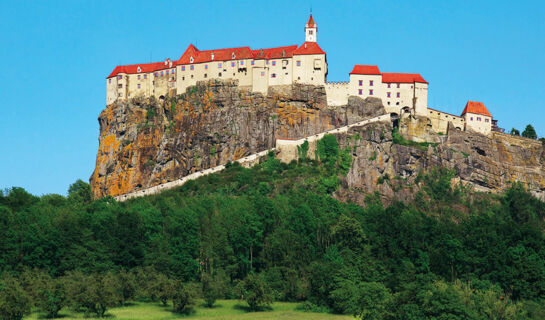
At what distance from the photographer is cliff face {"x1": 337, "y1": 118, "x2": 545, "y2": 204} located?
115m

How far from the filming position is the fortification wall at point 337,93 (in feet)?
411

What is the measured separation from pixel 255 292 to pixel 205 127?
162ft

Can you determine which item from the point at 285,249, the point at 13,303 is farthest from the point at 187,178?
the point at 13,303

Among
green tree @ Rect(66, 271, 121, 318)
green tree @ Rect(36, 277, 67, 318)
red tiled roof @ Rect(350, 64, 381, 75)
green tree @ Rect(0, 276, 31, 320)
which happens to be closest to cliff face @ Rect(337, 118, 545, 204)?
red tiled roof @ Rect(350, 64, 381, 75)

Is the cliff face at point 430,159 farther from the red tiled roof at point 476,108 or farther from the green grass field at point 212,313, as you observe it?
the green grass field at point 212,313

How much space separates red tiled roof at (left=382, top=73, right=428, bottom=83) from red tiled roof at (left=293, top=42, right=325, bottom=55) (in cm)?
1000

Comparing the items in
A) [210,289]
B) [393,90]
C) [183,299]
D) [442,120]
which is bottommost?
[183,299]

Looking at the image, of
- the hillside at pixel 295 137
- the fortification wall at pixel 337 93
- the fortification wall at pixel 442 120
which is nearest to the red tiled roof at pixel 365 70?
the fortification wall at pixel 337 93

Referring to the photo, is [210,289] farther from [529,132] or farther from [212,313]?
[529,132]

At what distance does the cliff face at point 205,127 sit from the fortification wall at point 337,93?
0.94 meters

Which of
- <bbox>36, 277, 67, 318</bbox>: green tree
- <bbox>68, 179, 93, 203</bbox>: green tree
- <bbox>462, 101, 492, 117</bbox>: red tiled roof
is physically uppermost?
<bbox>462, 101, 492, 117</bbox>: red tiled roof

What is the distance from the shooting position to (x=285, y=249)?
8944cm

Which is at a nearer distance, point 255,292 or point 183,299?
point 183,299

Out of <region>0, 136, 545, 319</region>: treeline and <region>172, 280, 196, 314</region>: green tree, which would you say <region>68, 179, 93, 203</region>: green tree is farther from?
<region>172, 280, 196, 314</region>: green tree
